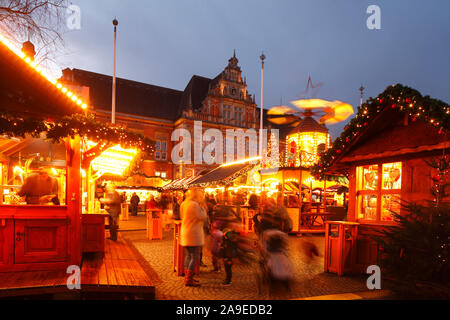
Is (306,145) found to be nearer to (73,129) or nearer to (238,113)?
(73,129)

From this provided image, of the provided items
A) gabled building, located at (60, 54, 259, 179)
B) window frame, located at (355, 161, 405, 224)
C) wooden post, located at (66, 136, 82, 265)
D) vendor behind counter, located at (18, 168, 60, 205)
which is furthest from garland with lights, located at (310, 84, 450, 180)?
gabled building, located at (60, 54, 259, 179)

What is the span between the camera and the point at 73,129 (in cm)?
508

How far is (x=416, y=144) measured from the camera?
5699mm

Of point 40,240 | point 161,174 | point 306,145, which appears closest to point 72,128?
point 40,240

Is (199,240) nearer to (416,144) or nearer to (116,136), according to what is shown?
(116,136)

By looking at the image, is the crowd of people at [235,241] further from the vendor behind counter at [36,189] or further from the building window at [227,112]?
the building window at [227,112]

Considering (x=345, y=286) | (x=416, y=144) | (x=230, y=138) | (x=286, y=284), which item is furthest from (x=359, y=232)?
(x=230, y=138)

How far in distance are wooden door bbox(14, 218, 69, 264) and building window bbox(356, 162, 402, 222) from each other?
20.6 feet

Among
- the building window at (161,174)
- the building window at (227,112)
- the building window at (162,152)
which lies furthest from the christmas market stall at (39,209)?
the building window at (227,112)

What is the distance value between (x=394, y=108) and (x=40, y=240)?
7.25 m

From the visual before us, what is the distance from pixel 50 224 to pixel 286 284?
417 cm

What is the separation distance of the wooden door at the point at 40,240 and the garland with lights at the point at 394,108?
5.92m

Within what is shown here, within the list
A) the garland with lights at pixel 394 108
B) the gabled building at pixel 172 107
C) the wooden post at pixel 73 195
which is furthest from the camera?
the gabled building at pixel 172 107

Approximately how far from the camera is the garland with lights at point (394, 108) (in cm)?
473
